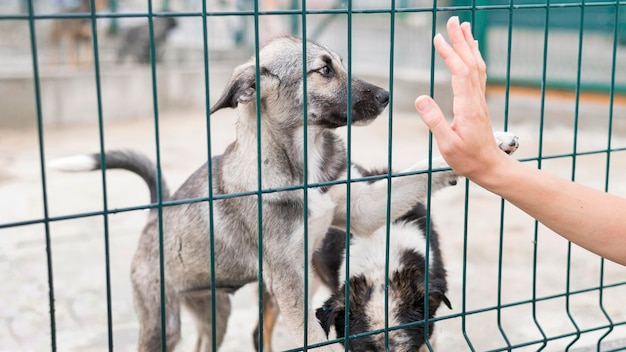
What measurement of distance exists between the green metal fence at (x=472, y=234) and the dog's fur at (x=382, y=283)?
0.19 m

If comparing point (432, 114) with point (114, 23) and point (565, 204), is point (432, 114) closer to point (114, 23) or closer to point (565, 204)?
point (565, 204)

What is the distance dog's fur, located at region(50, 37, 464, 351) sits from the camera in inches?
118

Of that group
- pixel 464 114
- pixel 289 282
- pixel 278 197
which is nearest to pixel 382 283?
pixel 289 282

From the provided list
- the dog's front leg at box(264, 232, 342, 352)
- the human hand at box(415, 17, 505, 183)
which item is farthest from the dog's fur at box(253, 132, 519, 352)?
the human hand at box(415, 17, 505, 183)

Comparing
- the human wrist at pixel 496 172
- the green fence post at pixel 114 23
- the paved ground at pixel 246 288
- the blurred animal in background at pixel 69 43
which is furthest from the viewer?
the green fence post at pixel 114 23

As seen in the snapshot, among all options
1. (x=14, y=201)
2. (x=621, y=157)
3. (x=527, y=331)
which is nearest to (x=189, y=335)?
(x=527, y=331)

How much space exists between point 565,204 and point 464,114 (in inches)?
13.4

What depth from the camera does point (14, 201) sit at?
690 centimetres

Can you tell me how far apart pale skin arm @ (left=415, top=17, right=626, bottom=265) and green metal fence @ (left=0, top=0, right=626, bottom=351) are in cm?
55

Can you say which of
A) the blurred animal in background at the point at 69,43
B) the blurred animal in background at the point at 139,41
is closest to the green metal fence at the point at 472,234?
the blurred animal in background at the point at 69,43

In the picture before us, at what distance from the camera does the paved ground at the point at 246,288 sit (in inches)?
163

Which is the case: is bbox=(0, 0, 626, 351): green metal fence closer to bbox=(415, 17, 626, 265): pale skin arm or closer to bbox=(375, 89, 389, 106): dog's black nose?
bbox=(375, 89, 389, 106): dog's black nose

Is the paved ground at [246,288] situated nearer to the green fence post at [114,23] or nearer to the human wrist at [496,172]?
the human wrist at [496,172]

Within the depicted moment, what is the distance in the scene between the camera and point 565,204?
173 centimetres
